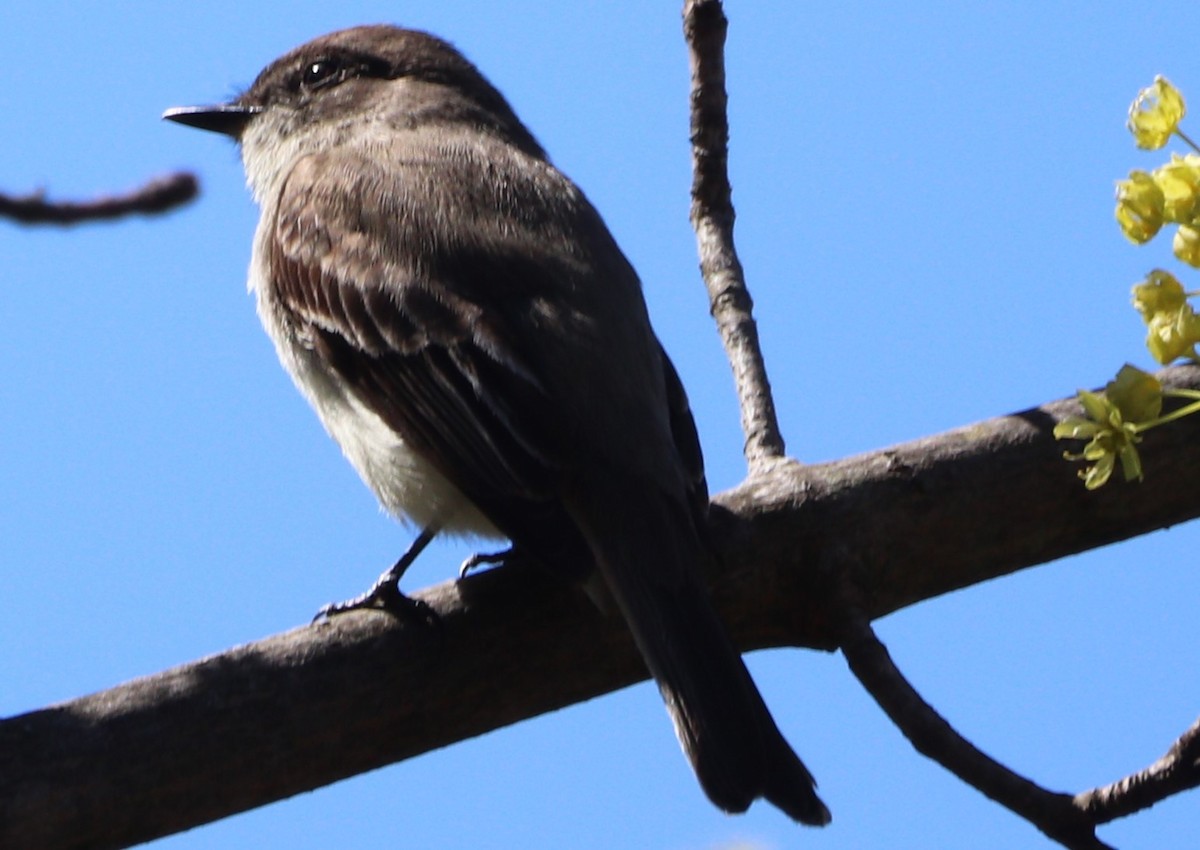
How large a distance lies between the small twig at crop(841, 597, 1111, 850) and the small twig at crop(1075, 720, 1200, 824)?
Answer: 1.3 inches

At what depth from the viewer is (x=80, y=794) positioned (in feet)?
10.3

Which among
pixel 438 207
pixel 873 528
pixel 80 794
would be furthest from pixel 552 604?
pixel 438 207

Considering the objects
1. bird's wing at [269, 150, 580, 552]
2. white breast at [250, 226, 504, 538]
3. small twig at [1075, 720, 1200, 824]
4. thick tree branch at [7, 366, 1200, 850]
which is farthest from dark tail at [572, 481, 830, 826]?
white breast at [250, 226, 504, 538]

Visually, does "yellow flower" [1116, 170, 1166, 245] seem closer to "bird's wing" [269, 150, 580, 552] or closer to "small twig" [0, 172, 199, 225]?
"small twig" [0, 172, 199, 225]

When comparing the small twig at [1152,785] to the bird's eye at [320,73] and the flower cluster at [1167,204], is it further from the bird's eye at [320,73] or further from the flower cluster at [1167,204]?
the bird's eye at [320,73]

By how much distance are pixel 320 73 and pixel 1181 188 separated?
4.56 m

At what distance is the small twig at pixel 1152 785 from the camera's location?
2.86 m

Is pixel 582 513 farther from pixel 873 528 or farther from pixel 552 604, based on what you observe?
pixel 873 528

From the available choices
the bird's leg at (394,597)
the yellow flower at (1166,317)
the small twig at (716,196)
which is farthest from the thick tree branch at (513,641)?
the yellow flower at (1166,317)

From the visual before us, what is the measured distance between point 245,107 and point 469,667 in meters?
3.59

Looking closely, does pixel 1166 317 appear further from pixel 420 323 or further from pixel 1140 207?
pixel 420 323

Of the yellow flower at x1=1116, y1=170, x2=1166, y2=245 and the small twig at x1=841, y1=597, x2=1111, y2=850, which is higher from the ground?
the yellow flower at x1=1116, y1=170, x2=1166, y2=245

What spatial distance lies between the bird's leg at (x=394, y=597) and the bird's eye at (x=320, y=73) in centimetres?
236

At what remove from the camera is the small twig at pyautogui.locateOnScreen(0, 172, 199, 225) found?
272 cm
